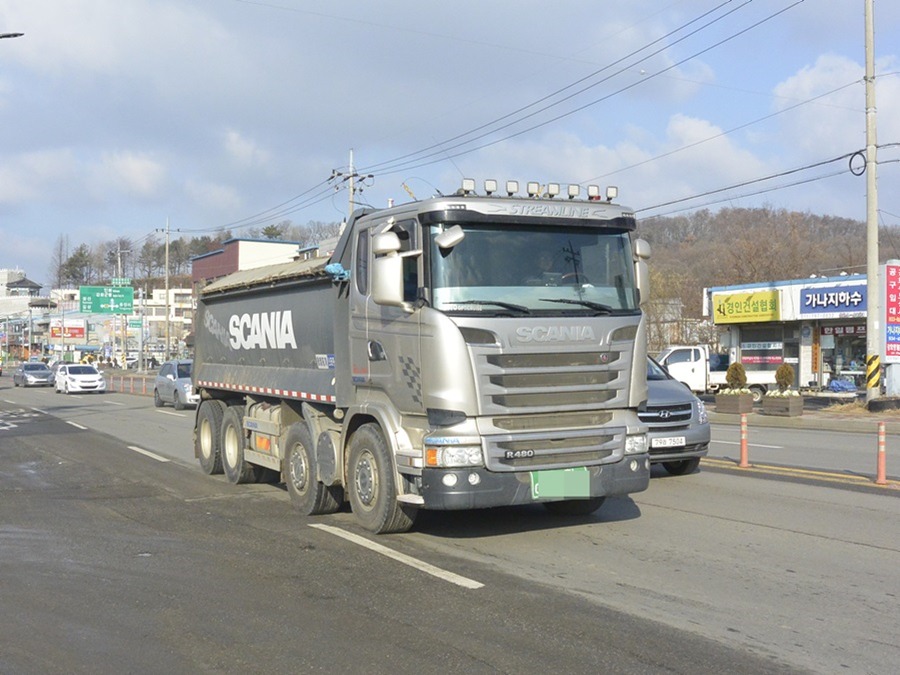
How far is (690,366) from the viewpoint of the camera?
3306 cm

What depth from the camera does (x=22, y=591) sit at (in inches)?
271

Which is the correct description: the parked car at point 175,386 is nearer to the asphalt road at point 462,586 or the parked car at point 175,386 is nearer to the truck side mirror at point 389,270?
the asphalt road at point 462,586

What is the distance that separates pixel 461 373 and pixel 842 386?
27.6 m

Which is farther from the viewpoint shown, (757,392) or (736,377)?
(757,392)

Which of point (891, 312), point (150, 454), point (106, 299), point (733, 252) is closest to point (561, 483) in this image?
point (150, 454)

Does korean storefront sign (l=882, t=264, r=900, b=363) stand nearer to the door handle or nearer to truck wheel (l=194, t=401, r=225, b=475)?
truck wheel (l=194, t=401, r=225, b=475)

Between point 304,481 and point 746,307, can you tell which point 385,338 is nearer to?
point 304,481

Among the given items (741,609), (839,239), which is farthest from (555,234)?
(839,239)

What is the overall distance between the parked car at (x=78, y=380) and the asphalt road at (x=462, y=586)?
1254 inches

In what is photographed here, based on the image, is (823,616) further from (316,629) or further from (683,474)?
(683,474)

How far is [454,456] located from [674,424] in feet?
18.0

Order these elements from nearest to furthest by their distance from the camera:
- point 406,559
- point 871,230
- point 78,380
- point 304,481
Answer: point 406,559 → point 304,481 → point 871,230 → point 78,380

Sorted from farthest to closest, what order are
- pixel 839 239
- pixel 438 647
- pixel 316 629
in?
pixel 839 239, pixel 316 629, pixel 438 647

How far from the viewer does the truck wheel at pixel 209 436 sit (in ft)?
43.8
